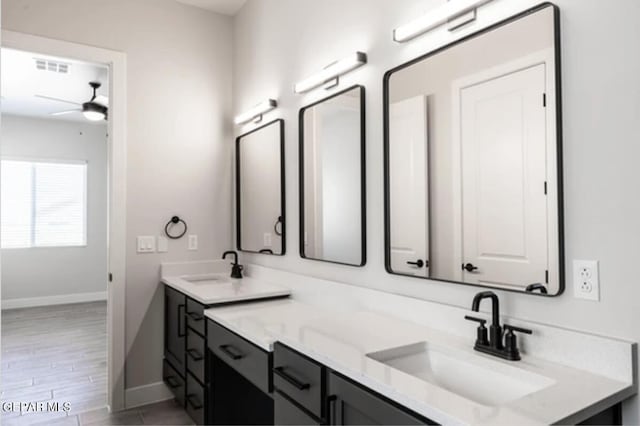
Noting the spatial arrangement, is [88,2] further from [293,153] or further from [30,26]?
[293,153]

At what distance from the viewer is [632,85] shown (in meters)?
1.16

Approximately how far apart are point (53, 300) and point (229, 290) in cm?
515

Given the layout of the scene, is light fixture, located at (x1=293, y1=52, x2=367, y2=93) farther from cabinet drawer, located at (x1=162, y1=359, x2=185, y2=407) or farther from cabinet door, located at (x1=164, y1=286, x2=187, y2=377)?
cabinet drawer, located at (x1=162, y1=359, x2=185, y2=407)

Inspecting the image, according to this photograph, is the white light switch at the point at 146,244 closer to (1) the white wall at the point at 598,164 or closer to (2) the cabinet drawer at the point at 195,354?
(2) the cabinet drawer at the point at 195,354

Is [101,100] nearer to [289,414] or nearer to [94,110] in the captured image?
[94,110]

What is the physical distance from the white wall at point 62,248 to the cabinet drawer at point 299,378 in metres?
5.99

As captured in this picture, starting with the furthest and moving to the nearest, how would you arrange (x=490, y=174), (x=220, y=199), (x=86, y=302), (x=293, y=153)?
(x=86, y=302), (x=220, y=199), (x=293, y=153), (x=490, y=174)

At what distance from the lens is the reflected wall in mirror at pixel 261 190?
280 centimetres

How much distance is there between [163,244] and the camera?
3133mm

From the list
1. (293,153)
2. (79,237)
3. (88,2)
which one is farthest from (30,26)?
(79,237)

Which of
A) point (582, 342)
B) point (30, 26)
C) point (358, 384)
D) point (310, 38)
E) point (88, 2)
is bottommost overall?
point (358, 384)

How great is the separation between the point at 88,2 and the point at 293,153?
5.75 ft

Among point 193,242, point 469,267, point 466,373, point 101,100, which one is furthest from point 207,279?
point 101,100

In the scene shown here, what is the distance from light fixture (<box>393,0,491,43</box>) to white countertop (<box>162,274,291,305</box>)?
1513 millimetres
